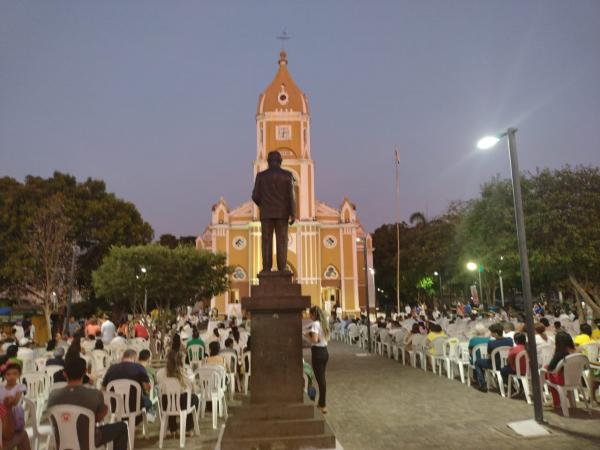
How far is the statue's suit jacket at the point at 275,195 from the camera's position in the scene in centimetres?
702

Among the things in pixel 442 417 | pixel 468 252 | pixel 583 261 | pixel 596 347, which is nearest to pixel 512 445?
pixel 442 417

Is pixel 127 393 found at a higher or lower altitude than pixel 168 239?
lower

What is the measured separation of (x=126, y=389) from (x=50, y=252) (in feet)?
76.0

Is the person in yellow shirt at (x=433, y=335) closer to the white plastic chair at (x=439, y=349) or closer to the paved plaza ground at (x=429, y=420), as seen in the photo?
the white plastic chair at (x=439, y=349)

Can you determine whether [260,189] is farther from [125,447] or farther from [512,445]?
[512,445]

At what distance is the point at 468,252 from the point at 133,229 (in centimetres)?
2048

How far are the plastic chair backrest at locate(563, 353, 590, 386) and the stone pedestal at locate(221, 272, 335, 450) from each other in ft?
12.9

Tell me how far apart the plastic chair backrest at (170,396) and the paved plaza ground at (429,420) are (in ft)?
1.47

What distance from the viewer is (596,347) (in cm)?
924

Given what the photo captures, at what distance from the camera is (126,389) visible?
6734 millimetres

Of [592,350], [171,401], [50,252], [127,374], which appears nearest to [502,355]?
[592,350]

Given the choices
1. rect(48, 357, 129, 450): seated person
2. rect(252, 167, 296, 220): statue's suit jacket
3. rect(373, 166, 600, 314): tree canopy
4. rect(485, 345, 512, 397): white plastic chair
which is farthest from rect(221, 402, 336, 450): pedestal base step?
rect(373, 166, 600, 314): tree canopy

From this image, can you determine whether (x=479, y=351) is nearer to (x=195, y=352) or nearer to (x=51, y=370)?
(x=195, y=352)

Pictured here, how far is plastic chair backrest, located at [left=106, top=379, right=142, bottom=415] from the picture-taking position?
6694 millimetres
